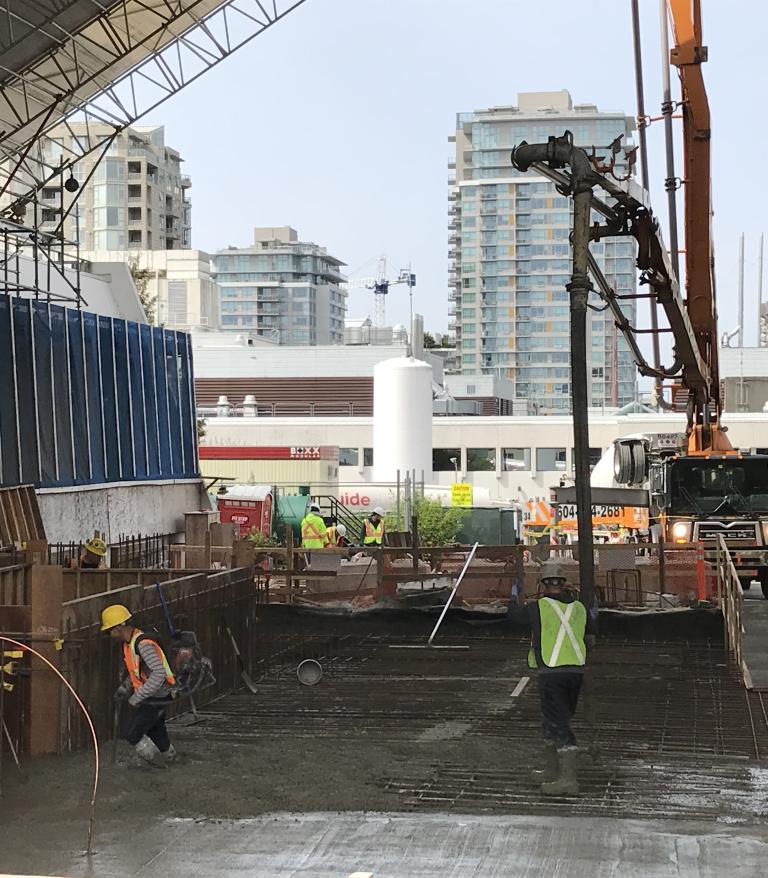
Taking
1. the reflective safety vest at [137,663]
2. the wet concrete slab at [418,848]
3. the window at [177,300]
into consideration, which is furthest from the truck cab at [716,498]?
the window at [177,300]

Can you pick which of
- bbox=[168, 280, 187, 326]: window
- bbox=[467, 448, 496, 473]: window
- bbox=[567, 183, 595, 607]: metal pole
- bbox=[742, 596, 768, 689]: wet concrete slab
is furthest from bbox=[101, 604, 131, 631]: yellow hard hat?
bbox=[168, 280, 187, 326]: window

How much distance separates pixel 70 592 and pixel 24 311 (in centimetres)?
1252

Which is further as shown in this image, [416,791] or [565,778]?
[565,778]

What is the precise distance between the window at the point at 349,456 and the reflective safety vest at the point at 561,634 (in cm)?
6782

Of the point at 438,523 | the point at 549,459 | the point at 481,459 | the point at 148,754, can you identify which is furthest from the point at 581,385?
the point at 481,459

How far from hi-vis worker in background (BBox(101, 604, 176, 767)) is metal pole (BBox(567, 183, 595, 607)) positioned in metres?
4.29

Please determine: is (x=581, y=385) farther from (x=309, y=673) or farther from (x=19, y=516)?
(x=19, y=516)

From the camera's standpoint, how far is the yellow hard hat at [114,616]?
12969 millimetres

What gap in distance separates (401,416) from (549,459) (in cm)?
1357

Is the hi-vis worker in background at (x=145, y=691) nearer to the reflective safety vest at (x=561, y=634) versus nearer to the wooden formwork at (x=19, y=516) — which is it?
the reflective safety vest at (x=561, y=634)

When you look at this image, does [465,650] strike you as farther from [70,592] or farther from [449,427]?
[449,427]

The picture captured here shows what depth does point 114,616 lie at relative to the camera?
13.0m

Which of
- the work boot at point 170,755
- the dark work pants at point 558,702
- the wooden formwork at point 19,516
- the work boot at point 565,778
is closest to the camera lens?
the work boot at point 565,778

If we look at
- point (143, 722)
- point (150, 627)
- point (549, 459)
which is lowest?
point (549, 459)
